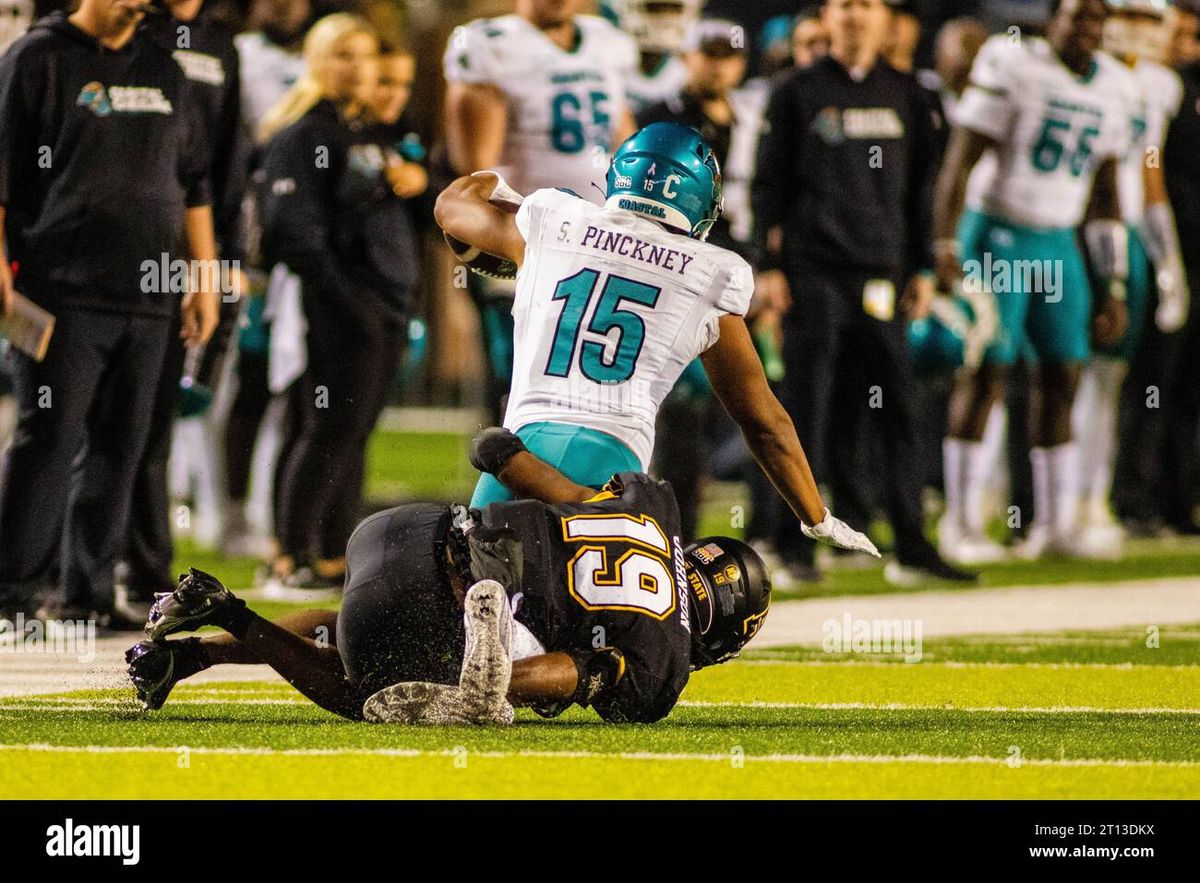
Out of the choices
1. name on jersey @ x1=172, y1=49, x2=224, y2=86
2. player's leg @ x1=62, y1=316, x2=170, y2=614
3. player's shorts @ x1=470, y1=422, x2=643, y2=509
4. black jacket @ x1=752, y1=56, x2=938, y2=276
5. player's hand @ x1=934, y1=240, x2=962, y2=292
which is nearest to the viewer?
player's shorts @ x1=470, y1=422, x2=643, y2=509

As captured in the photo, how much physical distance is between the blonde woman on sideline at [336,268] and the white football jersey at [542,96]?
480 millimetres

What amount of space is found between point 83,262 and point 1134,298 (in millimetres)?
7126

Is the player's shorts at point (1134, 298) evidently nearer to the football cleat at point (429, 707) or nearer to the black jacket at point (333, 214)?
the black jacket at point (333, 214)

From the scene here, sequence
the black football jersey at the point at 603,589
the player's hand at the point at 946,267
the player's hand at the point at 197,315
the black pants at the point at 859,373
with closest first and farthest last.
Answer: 1. the black football jersey at the point at 603,589
2. the player's hand at the point at 197,315
3. the black pants at the point at 859,373
4. the player's hand at the point at 946,267

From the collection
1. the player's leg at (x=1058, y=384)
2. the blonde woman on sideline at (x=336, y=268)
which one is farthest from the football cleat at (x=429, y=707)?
the player's leg at (x=1058, y=384)

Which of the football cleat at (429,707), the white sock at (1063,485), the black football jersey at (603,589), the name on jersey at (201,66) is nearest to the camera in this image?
the football cleat at (429,707)

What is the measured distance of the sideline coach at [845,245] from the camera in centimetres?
1018

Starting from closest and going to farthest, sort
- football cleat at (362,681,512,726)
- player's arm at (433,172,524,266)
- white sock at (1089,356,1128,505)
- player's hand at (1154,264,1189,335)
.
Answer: football cleat at (362,681,512,726) → player's arm at (433,172,524,266) → white sock at (1089,356,1128,505) → player's hand at (1154,264,1189,335)

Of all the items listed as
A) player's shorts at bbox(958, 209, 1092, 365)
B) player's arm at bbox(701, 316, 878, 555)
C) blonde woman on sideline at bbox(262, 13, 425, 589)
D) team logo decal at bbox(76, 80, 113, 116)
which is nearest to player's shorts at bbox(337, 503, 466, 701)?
player's arm at bbox(701, 316, 878, 555)

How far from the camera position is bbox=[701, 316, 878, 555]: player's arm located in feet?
19.7

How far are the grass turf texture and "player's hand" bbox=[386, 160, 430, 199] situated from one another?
346cm

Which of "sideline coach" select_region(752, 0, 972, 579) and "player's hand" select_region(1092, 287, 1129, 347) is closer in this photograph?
"sideline coach" select_region(752, 0, 972, 579)

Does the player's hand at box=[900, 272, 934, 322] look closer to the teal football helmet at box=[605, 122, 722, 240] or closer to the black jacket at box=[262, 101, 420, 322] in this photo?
the black jacket at box=[262, 101, 420, 322]
